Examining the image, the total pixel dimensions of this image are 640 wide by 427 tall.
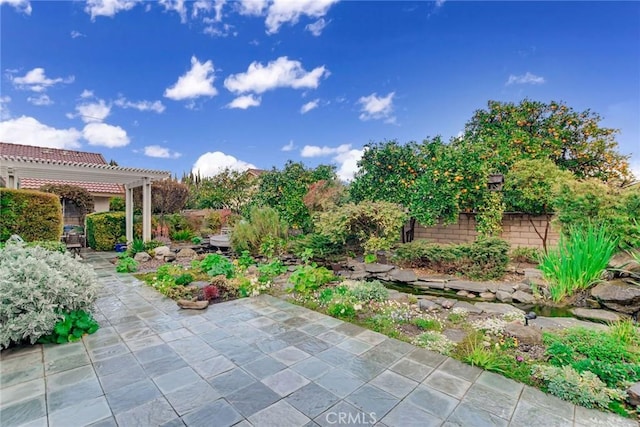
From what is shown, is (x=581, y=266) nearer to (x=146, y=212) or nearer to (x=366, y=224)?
(x=366, y=224)

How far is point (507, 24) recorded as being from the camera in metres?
6.33

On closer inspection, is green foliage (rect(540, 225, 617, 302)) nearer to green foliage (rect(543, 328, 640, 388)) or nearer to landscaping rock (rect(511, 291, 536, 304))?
landscaping rock (rect(511, 291, 536, 304))

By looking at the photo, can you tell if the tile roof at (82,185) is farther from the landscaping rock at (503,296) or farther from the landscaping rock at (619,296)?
the landscaping rock at (619,296)

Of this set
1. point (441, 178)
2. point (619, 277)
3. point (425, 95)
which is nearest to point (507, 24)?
point (425, 95)

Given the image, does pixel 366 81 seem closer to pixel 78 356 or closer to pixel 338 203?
pixel 338 203

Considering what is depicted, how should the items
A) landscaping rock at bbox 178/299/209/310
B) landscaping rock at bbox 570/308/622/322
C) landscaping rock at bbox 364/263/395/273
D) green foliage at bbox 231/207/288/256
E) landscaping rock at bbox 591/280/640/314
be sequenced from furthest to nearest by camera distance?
green foliage at bbox 231/207/288/256
landscaping rock at bbox 364/263/395/273
landscaping rock at bbox 178/299/209/310
landscaping rock at bbox 591/280/640/314
landscaping rock at bbox 570/308/622/322

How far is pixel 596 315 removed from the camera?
163 inches

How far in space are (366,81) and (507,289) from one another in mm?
6880

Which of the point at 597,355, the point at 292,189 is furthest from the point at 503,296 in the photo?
the point at 292,189

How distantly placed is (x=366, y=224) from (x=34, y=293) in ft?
19.4

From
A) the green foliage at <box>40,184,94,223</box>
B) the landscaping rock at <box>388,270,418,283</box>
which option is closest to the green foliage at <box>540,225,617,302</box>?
the landscaping rock at <box>388,270,418,283</box>

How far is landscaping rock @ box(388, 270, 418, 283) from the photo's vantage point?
6.35 m

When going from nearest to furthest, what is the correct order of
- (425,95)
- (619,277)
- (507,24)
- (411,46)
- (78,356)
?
(78,356) → (619,277) → (507,24) → (411,46) → (425,95)

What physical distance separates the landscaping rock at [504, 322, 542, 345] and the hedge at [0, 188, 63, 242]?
1010cm
